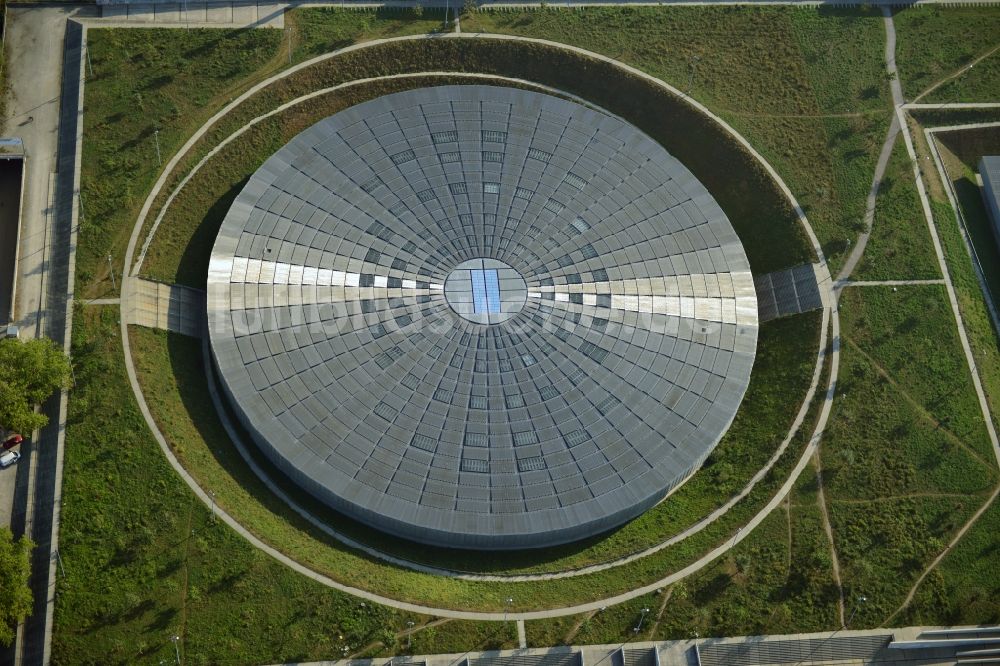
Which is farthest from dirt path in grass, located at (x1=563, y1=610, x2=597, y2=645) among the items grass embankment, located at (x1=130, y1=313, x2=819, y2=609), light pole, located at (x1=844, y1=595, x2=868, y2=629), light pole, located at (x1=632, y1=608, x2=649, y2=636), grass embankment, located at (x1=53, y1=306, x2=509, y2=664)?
light pole, located at (x1=844, y1=595, x2=868, y2=629)

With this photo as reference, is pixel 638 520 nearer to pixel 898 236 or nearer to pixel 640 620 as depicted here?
pixel 640 620

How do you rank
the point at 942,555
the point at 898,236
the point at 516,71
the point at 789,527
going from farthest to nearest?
the point at 516,71 < the point at 898,236 < the point at 789,527 < the point at 942,555

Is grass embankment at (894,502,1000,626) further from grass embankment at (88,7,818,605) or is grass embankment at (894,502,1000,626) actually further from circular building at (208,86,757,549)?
circular building at (208,86,757,549)

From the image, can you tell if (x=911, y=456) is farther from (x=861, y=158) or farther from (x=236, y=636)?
(x=236, y=636)

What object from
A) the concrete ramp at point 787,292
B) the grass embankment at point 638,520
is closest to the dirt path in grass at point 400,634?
→ the grass embankment at point 638,520

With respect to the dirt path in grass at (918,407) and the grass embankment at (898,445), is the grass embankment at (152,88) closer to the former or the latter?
the dirt path in grass at (918,407)

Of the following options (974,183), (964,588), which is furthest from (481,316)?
(974,183)

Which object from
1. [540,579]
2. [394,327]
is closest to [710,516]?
[540,579]
